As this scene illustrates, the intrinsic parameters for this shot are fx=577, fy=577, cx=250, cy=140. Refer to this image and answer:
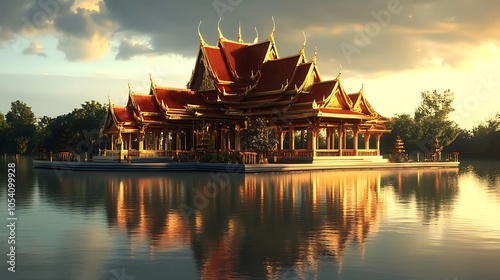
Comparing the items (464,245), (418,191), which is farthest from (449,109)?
(464,245)

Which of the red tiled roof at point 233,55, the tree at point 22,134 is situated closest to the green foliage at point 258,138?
the red tiled roof at point 233,55

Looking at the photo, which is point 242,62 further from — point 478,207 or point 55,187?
point 478,207

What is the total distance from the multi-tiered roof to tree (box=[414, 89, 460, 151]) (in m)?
30.9

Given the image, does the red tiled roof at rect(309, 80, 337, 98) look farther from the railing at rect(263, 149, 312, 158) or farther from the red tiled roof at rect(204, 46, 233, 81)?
the red tiled roof at rect(204, 46, 233, 81)

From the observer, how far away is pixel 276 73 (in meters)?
47.1

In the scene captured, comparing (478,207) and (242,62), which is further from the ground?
(242,62)

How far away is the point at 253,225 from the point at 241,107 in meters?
33.1

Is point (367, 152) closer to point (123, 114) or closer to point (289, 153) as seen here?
point (289, 153)

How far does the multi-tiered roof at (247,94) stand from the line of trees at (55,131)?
1227cm

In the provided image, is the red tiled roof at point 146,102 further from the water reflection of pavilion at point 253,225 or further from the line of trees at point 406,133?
the water reflection of pavilion at point 253,225

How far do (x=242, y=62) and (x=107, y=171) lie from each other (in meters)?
17.7

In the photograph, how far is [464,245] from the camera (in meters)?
10.7

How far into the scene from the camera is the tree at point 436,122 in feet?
252

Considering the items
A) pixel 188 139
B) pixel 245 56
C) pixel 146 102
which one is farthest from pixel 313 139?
pixel 146 102
